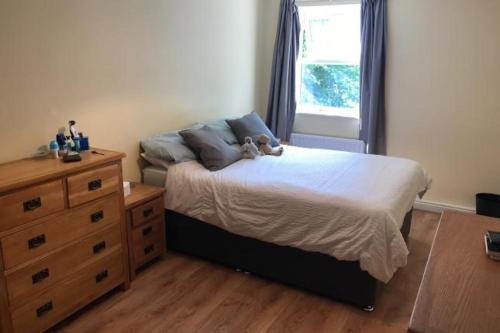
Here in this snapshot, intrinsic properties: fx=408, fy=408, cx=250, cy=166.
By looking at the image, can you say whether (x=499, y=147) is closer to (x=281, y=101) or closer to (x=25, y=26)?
(x=281, y=101)

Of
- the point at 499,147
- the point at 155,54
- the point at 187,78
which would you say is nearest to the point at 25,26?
the point at 155,54

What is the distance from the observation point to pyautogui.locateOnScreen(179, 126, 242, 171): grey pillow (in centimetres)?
305

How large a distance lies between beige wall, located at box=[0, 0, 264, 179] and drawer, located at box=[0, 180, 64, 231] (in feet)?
1.59

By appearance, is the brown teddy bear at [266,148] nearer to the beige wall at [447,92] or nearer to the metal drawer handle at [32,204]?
the beige wall at [447,92]

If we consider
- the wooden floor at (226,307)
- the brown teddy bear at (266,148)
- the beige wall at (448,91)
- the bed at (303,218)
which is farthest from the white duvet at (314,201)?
the beige wall at (448,91)

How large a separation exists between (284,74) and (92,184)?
282cm

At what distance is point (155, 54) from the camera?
3197 mm

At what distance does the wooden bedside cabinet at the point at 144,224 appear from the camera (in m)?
2.68

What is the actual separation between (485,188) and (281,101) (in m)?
2.22

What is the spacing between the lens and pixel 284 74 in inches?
178

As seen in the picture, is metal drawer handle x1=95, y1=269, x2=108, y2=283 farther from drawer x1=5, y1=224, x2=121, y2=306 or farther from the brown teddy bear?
the brown teddy bear

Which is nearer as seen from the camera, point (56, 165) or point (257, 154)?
point (56, 165)

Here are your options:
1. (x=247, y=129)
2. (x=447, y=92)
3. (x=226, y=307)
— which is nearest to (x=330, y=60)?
(x=447, y=92)

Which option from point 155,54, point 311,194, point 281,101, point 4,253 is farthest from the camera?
point 281,101
